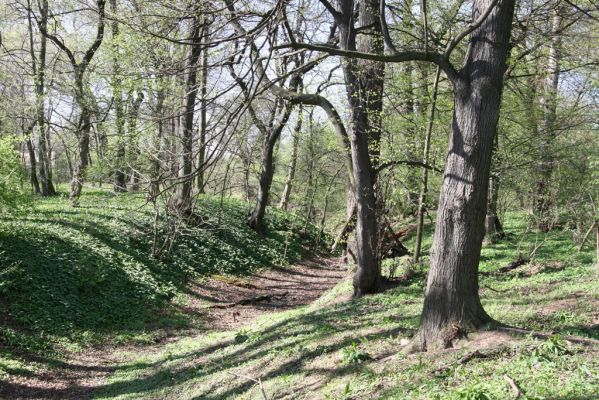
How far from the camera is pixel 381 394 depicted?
451 centimetres

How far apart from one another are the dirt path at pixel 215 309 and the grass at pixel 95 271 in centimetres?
46

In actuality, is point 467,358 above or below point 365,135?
below

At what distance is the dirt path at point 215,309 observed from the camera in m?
7.41

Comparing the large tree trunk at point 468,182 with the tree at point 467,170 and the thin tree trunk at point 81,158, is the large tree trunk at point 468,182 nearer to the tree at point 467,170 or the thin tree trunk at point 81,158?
the tree at point 467,170

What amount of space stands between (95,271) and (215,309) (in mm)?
3044

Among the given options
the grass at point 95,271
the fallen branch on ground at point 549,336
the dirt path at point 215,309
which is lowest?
the dirt path at point 215,309

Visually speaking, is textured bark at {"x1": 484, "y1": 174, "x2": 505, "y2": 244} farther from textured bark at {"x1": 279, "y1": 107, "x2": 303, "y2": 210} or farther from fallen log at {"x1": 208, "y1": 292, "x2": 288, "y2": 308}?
textured bark at {"x1": 279, "y1": 107, "x2": 303, "y2": 210}

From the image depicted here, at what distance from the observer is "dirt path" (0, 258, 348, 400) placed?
7410 millimetres

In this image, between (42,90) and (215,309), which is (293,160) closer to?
(42,90)

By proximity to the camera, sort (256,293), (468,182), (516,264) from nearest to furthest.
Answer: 1. (468,182)
2. (516,264)
3. (256,293)

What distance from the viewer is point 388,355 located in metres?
5.54

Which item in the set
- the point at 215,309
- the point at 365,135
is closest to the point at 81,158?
the point at 215,309

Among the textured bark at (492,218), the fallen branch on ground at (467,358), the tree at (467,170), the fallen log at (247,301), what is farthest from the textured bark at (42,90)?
the fallen branch on ground at (467,358)

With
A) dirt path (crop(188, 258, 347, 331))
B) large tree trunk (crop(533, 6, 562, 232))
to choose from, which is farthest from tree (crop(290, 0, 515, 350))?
dirt path (crop(188, 258, 347, 331))
